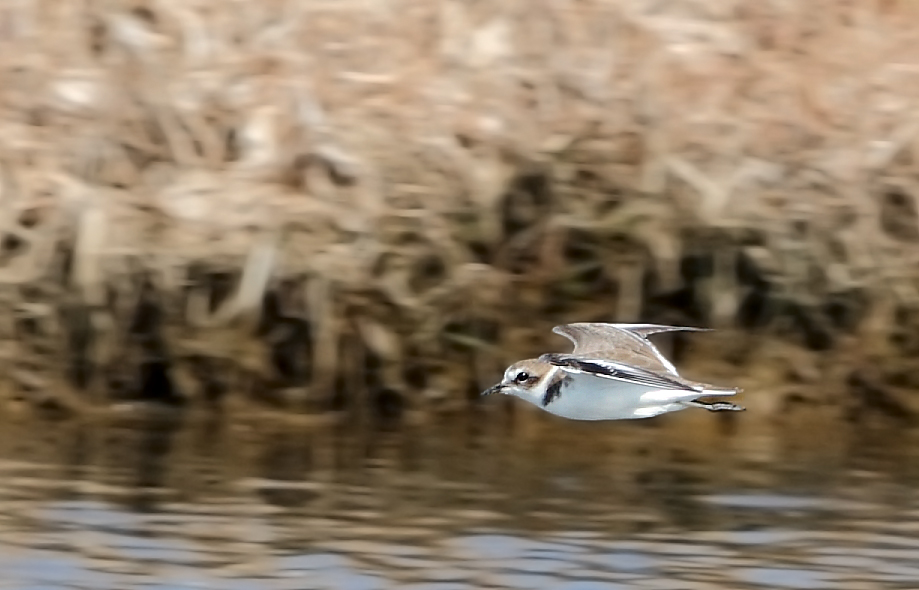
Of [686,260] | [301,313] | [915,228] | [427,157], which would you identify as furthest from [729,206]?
[301,313]

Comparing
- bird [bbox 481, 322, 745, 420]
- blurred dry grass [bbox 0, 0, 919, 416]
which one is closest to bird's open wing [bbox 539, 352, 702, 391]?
bird [bbox 481, 322, 745, 420]

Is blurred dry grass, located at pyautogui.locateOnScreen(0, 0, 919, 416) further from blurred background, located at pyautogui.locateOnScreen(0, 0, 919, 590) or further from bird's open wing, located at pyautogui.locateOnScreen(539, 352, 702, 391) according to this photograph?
bird's open wing, located at pyautogui.locateOnScreen(539, 352, 702, 391)

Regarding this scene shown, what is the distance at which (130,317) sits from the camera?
33.4ft

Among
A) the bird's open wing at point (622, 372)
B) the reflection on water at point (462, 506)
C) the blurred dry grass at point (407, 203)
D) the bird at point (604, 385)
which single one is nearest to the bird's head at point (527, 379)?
the bird at point (604, 385)

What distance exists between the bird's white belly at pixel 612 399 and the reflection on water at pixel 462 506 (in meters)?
0.76

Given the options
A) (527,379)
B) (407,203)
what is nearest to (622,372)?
(527,379)

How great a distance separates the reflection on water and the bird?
0.77m

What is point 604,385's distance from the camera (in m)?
7.45

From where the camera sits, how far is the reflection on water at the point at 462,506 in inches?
307

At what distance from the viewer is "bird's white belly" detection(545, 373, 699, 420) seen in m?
7.41

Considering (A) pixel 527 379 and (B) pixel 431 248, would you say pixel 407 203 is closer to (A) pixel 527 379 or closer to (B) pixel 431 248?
(B) pixel 431 248

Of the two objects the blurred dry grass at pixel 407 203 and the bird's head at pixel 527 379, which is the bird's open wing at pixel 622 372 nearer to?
the bird's head at pixel 527 379

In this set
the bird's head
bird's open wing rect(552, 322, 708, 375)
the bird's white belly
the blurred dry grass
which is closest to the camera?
the bird's white belly

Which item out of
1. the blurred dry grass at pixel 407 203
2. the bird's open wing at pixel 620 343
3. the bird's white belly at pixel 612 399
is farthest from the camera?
the blurred dry grass at pixel 407 203
